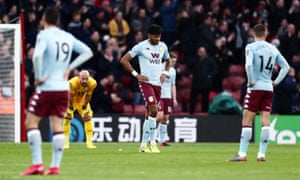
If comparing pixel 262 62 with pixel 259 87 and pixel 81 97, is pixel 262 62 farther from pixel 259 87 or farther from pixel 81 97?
pixel 81 97

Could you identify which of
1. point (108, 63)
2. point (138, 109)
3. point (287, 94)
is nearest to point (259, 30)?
point (108, 63)

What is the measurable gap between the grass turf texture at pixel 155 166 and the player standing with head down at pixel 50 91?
1.25ft

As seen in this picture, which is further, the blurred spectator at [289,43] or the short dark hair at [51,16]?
the blurred spectator at [289,43]

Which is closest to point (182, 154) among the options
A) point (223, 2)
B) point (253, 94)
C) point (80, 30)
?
point (253, 94)

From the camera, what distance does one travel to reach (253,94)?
1848cm

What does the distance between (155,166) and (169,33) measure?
55.4ft

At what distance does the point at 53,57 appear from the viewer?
1473 centimetres

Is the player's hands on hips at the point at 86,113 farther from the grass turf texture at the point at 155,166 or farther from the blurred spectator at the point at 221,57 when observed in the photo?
the blurred spectator at the point at 221,57

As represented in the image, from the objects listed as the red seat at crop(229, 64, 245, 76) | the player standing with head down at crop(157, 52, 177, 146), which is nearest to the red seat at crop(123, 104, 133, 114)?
the red seat at crop(229, 64, 245, 76)

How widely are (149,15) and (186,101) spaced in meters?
3.17

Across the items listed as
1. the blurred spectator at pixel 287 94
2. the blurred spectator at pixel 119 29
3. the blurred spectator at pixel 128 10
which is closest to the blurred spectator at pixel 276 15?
the blurred spectator at pixel 287 94

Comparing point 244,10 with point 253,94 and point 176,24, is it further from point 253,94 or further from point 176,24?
point 253,94

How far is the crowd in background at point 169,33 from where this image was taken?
3234 centimetres

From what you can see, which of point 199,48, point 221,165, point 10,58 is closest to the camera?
point 221,165
